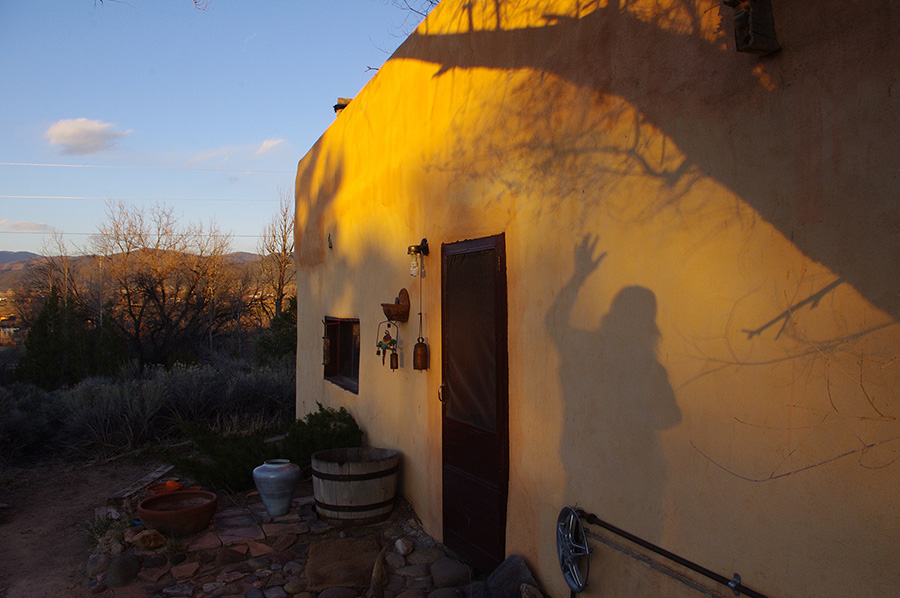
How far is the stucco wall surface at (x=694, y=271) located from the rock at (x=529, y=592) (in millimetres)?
107

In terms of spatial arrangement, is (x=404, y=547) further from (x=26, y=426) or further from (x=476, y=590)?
(x=26, y=426)

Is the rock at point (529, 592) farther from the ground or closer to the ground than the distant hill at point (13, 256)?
closer to the ground

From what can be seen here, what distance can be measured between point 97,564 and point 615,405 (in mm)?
4201

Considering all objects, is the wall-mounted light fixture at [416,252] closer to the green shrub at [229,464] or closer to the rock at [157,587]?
the green shrub at [229,464]

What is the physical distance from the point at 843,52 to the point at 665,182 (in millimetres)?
878

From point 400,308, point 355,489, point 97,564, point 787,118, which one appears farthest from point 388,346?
point 787,118

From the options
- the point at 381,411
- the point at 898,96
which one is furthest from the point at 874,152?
the point at 381,411

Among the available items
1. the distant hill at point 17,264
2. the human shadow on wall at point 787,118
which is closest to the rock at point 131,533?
the human shadow on wall at point 787,118

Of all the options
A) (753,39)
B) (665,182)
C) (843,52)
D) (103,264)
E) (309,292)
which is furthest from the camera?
(103,264)

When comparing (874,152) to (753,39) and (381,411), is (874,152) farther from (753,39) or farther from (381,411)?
(381,411)

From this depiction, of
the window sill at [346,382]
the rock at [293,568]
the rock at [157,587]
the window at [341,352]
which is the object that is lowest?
the rock at [157,587]

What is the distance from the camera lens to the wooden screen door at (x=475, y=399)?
4.25m

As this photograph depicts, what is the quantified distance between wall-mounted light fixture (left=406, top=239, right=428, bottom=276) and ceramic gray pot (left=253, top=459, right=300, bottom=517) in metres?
2.12

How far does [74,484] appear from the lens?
8.17m
